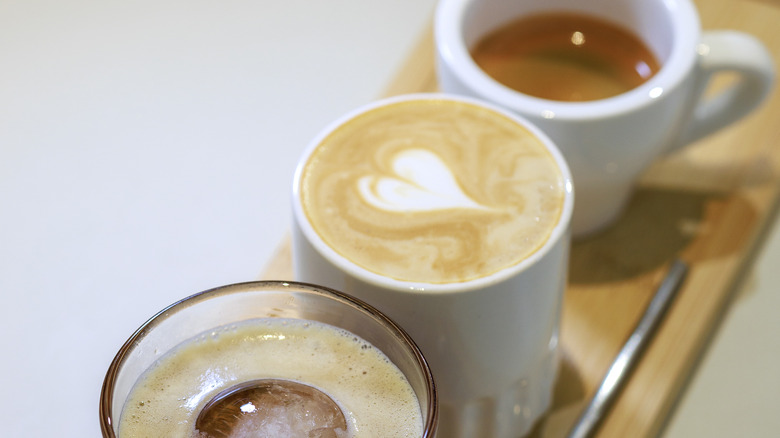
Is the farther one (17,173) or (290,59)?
(290,59)

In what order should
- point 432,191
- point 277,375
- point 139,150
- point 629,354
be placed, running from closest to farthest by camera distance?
point 277,375, point 432,191, point 629,354, point 139,150

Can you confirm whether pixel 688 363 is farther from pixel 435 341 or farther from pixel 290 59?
pixel 290 59

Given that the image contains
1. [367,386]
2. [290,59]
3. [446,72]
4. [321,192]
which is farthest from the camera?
[290,59]

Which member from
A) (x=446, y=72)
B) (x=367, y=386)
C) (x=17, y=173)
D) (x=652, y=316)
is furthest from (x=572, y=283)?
(x=17, y=173)

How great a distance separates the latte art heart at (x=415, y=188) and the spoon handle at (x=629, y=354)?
0.63 ft

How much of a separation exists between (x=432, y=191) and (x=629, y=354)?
222 mm

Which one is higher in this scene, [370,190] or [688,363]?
[370,190]

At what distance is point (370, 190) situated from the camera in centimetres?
56

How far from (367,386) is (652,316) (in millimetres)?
322

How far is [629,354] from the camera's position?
2.23 ft

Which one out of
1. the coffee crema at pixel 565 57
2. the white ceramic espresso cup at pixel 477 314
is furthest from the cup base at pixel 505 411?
the coffee crema at pixel 565 57

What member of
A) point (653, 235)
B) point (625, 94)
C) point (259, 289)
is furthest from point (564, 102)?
point (259, 289)

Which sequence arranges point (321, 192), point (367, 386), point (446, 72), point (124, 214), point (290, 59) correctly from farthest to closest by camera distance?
point (290, 59) → point (124, 214) → point (446, 72) → point (321, 192) → point (367, 386)

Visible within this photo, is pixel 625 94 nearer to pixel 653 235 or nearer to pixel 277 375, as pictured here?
pixel 653 235
